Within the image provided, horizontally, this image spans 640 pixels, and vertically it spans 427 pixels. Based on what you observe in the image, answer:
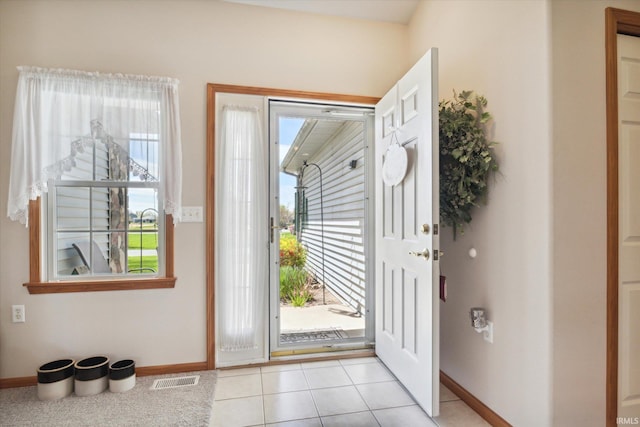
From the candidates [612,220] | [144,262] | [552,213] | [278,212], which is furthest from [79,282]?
[612,220]

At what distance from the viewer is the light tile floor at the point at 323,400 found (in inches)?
74.3

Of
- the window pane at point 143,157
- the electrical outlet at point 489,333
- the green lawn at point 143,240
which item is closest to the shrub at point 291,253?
the green lawn at point 143,240

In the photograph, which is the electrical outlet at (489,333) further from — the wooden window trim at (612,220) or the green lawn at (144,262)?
the green lawn at (144,262)

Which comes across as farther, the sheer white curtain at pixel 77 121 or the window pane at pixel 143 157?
the window pane at pixel 143 157

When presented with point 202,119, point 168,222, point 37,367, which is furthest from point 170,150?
point 37,367

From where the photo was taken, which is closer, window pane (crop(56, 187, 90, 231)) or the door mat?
window pane (crop(56, 187, 90, 231))

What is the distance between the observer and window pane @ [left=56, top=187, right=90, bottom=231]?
7.73 feet

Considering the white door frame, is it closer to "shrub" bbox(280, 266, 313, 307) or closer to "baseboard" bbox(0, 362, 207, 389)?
"shrub" bbox(280, 266, 313, 307)

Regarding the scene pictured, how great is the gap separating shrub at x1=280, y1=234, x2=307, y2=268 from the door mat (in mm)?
646

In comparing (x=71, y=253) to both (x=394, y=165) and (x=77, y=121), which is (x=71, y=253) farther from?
(x=394, y=165)

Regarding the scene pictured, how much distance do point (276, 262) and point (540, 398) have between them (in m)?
1.95

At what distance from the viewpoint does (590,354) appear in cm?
154

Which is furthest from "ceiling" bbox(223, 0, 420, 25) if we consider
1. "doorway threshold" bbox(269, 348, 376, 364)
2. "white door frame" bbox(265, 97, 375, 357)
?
"doorway threshold" bbox(269, 348, 376, 364)

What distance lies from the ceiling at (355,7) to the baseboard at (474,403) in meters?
2.96
